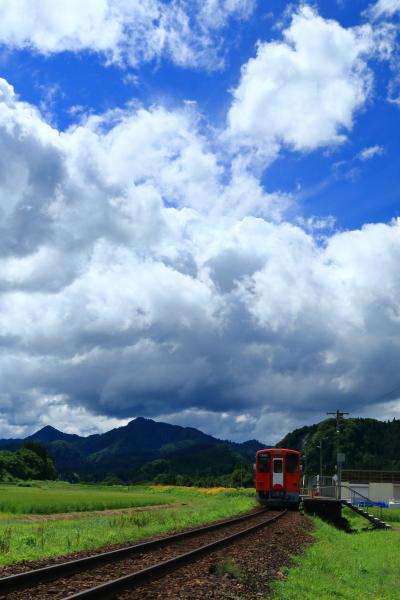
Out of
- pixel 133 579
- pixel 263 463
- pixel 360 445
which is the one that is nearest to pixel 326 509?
pixel 263 463

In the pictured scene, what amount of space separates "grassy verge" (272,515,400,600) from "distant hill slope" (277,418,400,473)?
470 ft

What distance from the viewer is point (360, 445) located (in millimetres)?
174125

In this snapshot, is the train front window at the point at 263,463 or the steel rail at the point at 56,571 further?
the train front window at the point at 263,463

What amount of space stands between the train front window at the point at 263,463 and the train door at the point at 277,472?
51 cm

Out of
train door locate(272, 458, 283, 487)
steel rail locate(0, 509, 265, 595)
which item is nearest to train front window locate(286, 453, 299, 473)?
train door locate(272, 458, 283, 487)

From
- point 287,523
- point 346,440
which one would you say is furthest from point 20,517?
point 346,440

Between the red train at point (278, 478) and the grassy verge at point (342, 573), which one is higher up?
the red train at point (278, 478)

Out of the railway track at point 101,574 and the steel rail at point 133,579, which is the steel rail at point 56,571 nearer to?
the railway track at point 101,574

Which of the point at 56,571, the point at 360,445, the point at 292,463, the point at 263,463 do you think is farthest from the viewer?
the point at 360,445

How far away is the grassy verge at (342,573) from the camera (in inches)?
485

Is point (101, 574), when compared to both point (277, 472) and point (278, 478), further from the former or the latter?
point (277, 472)

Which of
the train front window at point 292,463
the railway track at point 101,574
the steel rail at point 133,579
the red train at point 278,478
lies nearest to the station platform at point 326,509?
the red train at point 278,478

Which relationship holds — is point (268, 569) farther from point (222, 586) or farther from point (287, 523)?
point (287, 523)

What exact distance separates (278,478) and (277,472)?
0.39 meters
